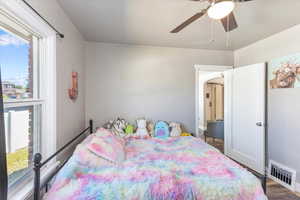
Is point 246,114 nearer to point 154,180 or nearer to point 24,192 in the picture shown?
point 154,180

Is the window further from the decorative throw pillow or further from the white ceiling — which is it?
the white ceiling

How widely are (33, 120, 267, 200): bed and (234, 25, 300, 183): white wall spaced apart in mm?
1557

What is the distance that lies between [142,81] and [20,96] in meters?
2.22

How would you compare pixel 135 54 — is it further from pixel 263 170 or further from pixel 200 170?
pixel 263 170

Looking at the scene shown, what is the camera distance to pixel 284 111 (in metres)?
2.60

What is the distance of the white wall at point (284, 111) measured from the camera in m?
2.43

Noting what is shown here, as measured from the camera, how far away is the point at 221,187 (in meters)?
1.30

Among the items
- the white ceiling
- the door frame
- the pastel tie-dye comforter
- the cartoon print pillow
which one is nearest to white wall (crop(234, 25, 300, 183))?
the white ceiling

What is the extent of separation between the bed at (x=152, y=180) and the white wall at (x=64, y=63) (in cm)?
65

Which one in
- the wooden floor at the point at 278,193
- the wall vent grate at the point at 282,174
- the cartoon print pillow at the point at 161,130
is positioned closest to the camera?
the wooden floor at the point at 278,193

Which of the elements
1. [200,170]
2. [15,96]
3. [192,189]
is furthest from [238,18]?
[15,96]

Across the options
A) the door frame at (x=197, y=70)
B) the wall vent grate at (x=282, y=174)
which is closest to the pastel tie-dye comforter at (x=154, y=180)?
the wall vent grate at (x=282, y=174)

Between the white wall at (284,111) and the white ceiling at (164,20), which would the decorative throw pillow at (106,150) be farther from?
the white wall at (284,111)

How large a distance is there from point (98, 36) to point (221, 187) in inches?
111
